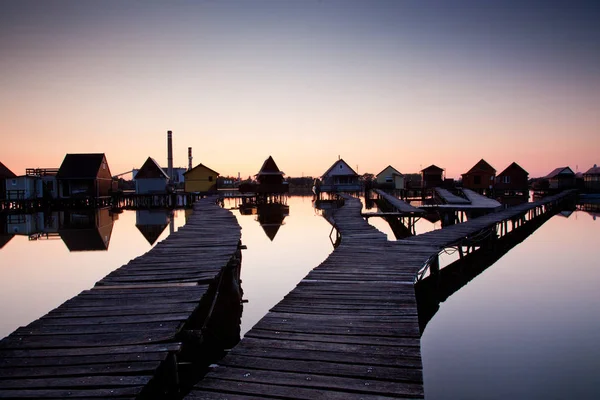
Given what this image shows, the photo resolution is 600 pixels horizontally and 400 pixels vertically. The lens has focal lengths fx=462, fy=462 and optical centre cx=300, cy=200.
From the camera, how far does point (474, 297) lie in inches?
511

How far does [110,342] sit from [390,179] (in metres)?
67.5

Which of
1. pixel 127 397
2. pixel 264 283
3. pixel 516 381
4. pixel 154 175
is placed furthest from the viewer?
pixel 154 175

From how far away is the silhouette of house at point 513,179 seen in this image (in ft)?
203

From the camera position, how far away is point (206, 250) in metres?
13.2

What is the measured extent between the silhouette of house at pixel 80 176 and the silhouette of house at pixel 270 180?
56.0 feet

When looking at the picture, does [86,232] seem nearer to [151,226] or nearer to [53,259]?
[151,226]

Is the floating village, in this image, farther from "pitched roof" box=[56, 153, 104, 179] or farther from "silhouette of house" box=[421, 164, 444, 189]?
"silhouette of house" box=[421, 164, 444, 189]

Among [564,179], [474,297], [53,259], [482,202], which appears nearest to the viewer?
[474,297]

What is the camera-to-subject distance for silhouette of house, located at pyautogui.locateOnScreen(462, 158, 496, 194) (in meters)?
62.5

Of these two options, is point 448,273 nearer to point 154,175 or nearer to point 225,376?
point 225,376

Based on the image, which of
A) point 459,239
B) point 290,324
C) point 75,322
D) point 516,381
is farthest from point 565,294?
point 75,322

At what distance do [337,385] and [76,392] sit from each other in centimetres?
260

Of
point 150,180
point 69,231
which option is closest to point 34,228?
point 69,231

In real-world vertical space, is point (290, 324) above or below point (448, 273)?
above
